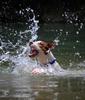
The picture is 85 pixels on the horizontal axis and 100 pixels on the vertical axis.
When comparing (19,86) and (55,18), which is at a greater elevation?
(55,18)

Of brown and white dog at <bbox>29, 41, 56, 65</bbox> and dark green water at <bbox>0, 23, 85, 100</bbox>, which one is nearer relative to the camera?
dark green water at <bbox>0, 23, 85, 100</bbox>

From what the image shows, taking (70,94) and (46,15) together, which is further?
(46,15)

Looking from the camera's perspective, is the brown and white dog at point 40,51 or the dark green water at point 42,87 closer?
the dark green water at point 42,87

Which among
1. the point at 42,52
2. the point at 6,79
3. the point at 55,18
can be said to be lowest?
the point at 6,79

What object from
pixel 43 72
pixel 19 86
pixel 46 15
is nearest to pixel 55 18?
pixel 46 15

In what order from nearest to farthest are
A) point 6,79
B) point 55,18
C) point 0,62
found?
point 6,79 → point 0,62 → point 55,18

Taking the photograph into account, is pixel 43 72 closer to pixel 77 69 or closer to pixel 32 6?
pixel 77 69

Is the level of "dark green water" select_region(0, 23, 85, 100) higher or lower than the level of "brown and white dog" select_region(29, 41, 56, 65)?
lower

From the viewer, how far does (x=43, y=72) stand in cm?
833

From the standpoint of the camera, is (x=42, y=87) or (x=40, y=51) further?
(x=40, y=51)

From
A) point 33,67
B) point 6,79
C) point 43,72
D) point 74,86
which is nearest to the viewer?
point 74,86

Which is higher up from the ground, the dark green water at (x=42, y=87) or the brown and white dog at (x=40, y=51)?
the brown and white dog at (x=40, y=51)

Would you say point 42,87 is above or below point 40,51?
below

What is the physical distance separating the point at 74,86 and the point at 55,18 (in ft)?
70.3
